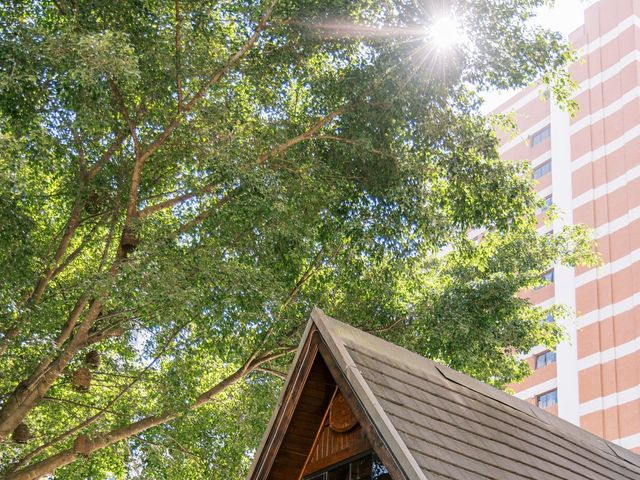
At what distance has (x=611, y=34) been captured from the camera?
46094 mm

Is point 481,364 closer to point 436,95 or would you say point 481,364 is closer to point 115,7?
point 436,95

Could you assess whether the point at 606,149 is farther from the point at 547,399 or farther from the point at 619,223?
the point at 547,399

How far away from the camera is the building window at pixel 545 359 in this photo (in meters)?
43.6

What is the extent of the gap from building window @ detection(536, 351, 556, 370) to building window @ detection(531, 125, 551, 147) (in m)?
13.3

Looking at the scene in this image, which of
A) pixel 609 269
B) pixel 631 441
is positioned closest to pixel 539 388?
pixel 609 269

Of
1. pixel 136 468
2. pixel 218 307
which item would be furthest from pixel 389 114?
pixel 136 468

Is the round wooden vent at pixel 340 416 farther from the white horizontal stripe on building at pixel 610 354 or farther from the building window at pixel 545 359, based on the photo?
the building window at pixel 545 359

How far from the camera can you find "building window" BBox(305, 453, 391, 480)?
22.6 ft

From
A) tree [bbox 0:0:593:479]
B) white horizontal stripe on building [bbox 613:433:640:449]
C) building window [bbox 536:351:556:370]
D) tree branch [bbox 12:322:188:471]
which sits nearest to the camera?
tree [bbox 0:0:593:479]

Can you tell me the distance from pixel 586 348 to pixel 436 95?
30515mm

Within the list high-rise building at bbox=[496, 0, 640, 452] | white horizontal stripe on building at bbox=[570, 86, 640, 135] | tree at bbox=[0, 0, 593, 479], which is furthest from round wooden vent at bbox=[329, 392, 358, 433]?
white horizontal stripe on building at bbox=[570, 86, 640, 135]

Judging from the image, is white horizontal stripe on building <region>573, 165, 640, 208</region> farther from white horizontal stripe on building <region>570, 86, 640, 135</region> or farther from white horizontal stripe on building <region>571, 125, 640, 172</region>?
white horizontal stripe on building <region>570, 86, 640, 135</region>

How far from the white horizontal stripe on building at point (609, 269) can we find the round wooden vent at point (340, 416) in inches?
1351

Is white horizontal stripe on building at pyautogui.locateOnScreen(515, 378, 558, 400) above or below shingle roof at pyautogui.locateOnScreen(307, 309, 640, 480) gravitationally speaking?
above
